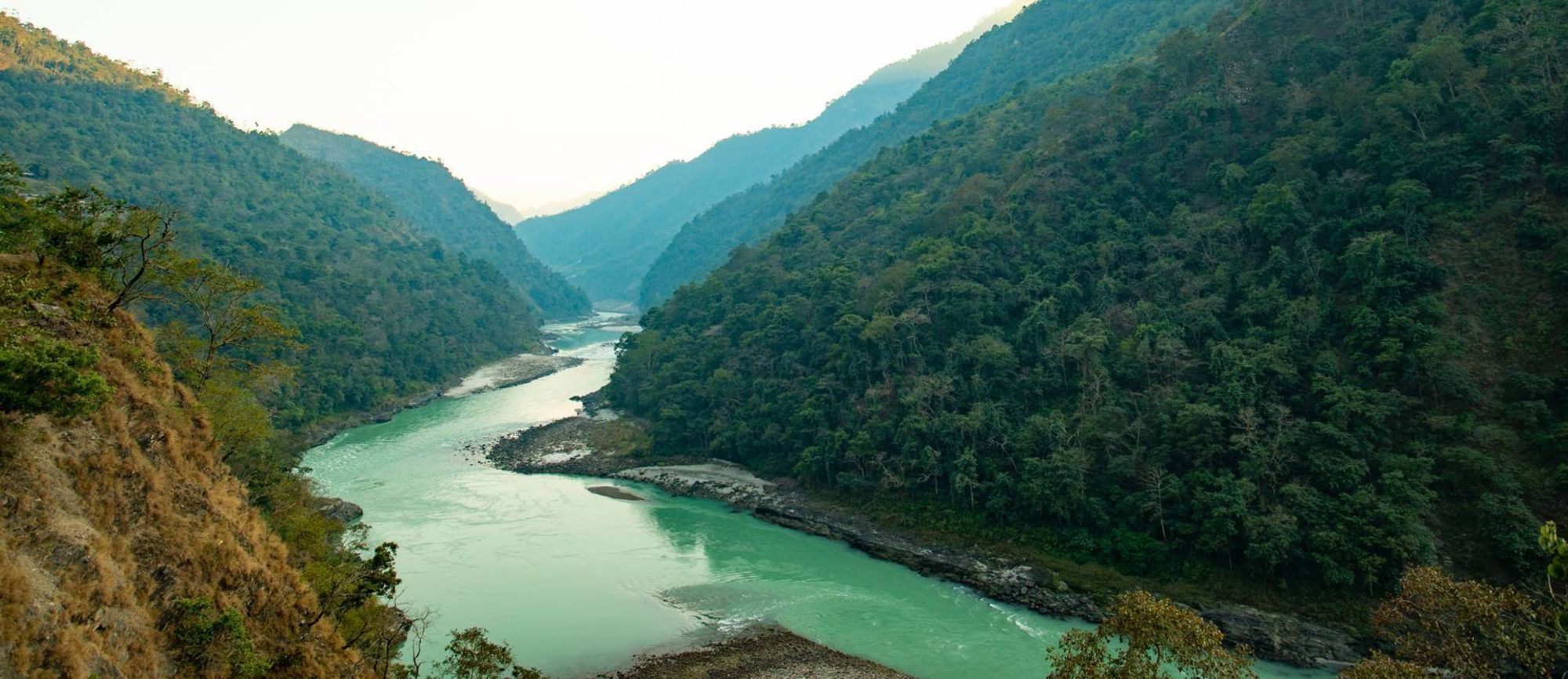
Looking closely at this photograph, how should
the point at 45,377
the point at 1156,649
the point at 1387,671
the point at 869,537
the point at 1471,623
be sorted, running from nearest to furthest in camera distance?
the point at 45,377, the point at 1387,671, the point at 1156,649, the point at 1471,623, the point at 869,537

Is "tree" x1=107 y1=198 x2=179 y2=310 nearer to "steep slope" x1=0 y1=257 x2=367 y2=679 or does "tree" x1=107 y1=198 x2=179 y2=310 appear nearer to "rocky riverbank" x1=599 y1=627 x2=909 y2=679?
"steep slope" x1=0 y1=257 x2=367 y2=679

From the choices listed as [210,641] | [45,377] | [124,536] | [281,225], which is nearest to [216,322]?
[124,536]

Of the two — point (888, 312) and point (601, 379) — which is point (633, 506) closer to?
point (888, 312)

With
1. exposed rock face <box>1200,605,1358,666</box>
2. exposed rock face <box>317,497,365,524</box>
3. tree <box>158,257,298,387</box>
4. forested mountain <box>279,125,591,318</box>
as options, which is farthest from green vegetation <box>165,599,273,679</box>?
forested mountain <box>279,125,591,318</box>

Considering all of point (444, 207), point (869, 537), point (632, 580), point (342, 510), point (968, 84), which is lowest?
point (869, 537)

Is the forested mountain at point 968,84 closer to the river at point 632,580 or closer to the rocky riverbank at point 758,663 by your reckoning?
the river at point 632,580

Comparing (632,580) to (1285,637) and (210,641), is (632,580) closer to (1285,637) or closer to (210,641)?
(210,641)

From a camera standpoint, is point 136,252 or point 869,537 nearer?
point 136,252
